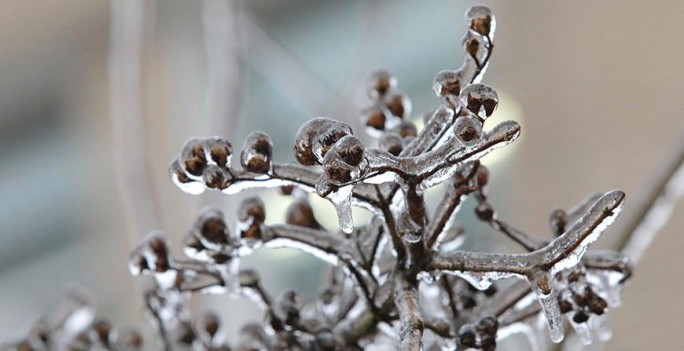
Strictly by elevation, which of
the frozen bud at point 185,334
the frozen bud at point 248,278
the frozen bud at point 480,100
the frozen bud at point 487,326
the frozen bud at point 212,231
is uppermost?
the frozen bud at point 480,100

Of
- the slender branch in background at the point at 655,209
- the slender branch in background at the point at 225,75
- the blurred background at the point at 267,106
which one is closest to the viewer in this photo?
the slender branch in background at the point at 655,209

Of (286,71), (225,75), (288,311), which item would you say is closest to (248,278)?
(288,311)

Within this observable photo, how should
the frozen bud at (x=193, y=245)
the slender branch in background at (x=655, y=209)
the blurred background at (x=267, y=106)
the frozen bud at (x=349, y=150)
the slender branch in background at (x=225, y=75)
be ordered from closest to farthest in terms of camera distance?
the frozen bud at (x=349, y=150) < the frozen bud at (x=193, y=245) < the slender branch in background at (x=655, y=209) < the slender branch in background at (x=225, y=75) < the blurred background at (x=267, y=106)

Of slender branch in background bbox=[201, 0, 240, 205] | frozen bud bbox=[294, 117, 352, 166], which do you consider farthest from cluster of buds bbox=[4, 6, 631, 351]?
slender branch in background bbox=[201, 0, 240, 205]

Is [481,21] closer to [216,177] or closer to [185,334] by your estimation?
[216,177]

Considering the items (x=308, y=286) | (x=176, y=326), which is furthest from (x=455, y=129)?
(x=308, y=286)

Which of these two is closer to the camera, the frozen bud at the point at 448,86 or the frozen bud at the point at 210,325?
the frozen bud at the point at 448,86

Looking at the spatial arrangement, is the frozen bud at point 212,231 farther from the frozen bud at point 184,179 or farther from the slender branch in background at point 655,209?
the slender branch in background at point 655,209

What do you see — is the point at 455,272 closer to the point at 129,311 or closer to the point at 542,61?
the point at 542,61

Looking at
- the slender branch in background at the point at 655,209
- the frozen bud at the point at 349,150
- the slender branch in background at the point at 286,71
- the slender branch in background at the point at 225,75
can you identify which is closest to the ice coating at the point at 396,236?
the frozen bud at the point at 349,150
